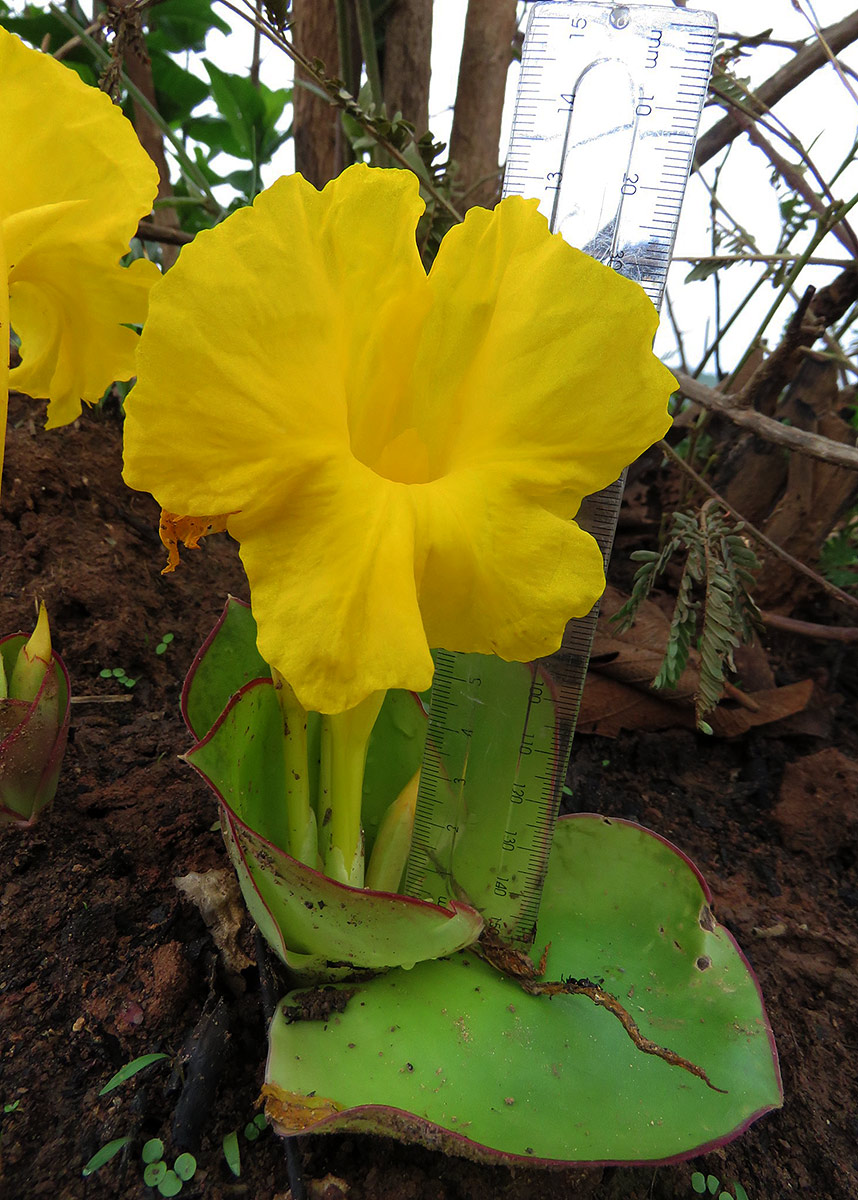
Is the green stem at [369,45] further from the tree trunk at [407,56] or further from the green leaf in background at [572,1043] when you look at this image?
the green leaf in background at [572,1043]

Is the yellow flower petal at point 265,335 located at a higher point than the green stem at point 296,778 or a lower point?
higher

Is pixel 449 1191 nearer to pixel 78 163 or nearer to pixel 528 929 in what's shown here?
pixel 528 929

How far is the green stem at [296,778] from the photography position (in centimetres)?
69

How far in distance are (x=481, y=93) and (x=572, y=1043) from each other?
177cm

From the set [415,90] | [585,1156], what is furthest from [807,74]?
[585,1156]

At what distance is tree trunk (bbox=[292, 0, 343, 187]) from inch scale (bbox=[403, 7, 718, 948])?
93cm

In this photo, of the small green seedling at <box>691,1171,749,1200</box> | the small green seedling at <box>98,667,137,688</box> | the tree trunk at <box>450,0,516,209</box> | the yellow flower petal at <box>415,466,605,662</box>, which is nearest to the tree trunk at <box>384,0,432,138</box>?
the tree trunk at <box>450,0,516,209</box>

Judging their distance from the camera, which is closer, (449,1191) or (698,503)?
(449,1191)

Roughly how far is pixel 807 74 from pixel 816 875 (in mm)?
1382

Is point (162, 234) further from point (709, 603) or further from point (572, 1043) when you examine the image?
point (572, 1043)

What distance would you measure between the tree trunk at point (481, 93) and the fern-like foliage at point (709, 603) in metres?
1.02

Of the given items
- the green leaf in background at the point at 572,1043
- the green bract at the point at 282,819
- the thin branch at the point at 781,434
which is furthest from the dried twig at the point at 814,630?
the green bract at the point at 282,819

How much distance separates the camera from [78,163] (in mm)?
628

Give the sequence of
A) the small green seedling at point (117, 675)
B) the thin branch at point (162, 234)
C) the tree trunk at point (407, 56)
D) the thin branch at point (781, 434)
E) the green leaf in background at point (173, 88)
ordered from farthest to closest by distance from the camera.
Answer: the green leaf in background at point (173, 88), the tree trunk at point (407, 56), the thin branch at point (162, 234), the small green seedling at point (117, 675), the thin branch at point (781, 434)
